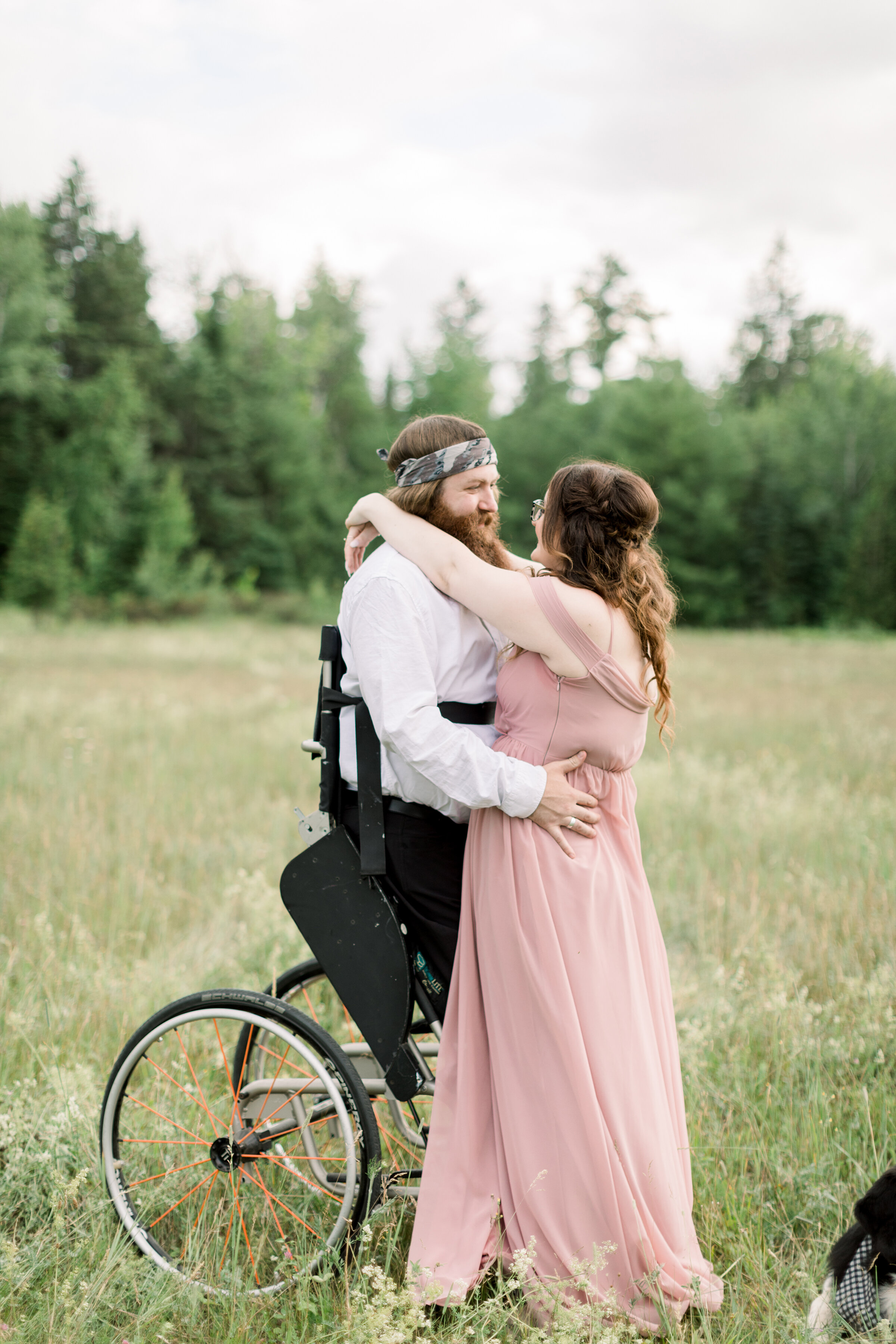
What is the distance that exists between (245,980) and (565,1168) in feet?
7.82

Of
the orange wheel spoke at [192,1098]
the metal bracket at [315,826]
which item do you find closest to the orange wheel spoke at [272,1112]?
the orange wheel spoke at [192,1098]

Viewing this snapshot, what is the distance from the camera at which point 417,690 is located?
2.46 metres

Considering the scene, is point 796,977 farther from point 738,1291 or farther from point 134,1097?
point 134,1097

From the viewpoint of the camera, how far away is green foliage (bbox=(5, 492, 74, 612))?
33.4 m

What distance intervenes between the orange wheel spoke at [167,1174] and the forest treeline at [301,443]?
33437 mm

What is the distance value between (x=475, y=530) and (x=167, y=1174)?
2.02 metres

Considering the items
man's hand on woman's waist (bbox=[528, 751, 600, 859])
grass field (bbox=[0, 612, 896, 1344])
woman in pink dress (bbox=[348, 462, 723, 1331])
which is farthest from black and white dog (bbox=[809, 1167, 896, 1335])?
man's hand on woman's waist (bbox=[528, 751, 600, 859])

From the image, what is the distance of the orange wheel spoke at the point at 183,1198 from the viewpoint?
270 centimetres

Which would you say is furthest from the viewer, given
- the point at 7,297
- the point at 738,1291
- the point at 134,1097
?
the point at 7,297

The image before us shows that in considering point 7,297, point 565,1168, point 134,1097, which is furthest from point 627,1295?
point 7,297

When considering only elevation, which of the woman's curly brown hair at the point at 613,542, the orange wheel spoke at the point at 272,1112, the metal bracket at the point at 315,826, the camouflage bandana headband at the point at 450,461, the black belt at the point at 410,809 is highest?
the camouflage bandana headband at the point at 450,461

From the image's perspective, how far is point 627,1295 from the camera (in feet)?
8.07

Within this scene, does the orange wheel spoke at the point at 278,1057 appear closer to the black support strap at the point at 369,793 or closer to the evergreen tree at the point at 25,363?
the black support strap at the point at 369,793

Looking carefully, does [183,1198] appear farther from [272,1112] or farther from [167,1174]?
[272,1112]
